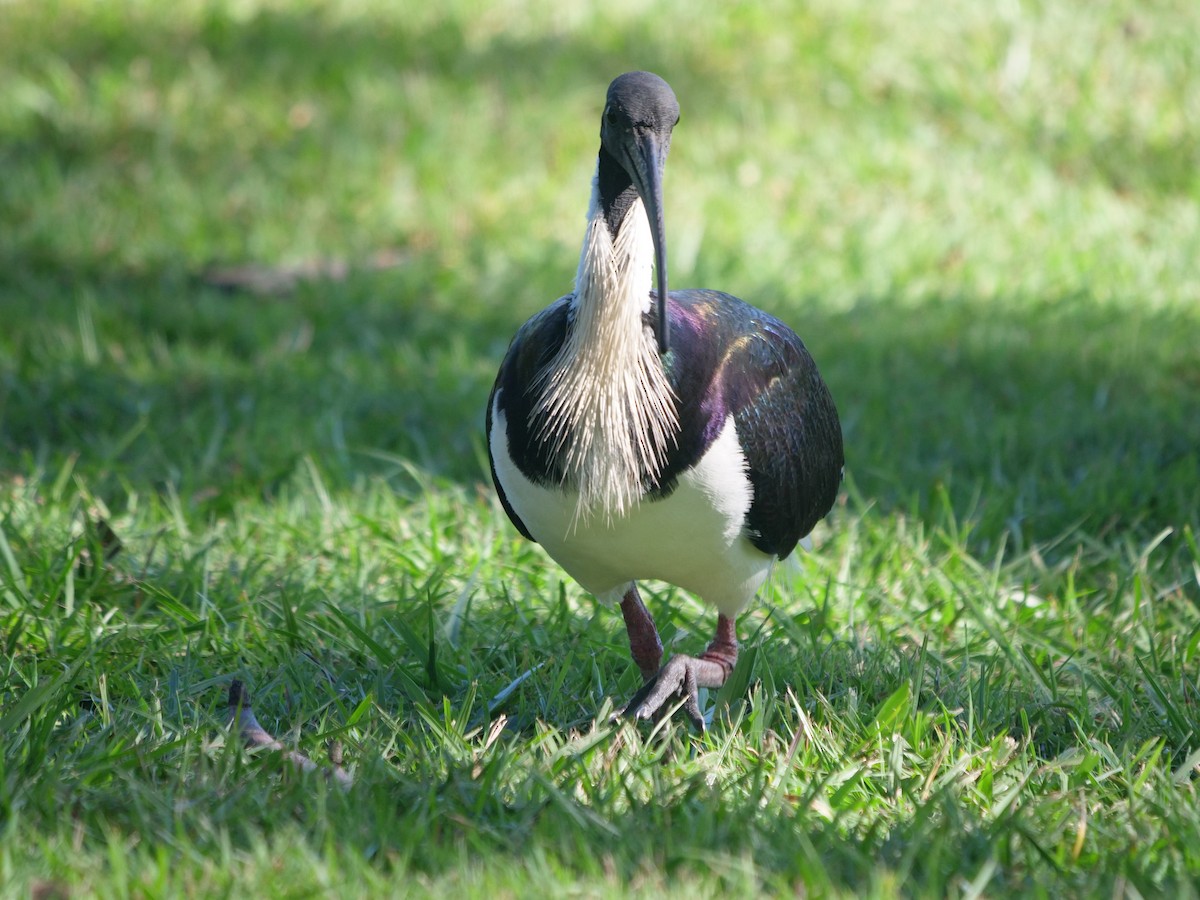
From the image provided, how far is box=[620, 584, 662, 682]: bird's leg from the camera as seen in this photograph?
313 cm

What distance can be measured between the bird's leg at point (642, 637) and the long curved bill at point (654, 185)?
79 cm

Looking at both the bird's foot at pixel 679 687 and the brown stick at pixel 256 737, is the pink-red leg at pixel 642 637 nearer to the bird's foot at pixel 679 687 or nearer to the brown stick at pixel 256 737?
the bird's foot at pixel 679 687

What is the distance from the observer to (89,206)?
6.12 m

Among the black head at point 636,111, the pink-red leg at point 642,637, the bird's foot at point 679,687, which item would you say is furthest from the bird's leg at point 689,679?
the black head at point 636,111

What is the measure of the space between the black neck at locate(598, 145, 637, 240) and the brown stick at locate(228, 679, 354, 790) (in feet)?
3.89

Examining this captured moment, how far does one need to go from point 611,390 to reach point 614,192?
403 mm

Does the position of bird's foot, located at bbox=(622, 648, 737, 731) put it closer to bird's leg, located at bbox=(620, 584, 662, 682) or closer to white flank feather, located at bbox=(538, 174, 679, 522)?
bird's leg, located at bbox=(620, 584, 662, 682)

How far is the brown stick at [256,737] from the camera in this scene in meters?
2.61

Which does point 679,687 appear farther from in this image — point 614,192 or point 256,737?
point 614,192

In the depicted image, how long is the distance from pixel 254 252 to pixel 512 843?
4.16 m

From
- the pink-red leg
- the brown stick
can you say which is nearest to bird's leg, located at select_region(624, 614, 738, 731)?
the pink-red leg

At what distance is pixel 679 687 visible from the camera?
2930mm

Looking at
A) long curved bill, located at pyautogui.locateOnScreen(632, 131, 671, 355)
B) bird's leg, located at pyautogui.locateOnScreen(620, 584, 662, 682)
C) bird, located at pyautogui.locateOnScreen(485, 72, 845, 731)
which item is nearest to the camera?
long curved bill, located at pyautogui.locateOnScreen(632, 131, 671, 355)

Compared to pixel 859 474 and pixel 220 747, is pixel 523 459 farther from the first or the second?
pixel 859 474
